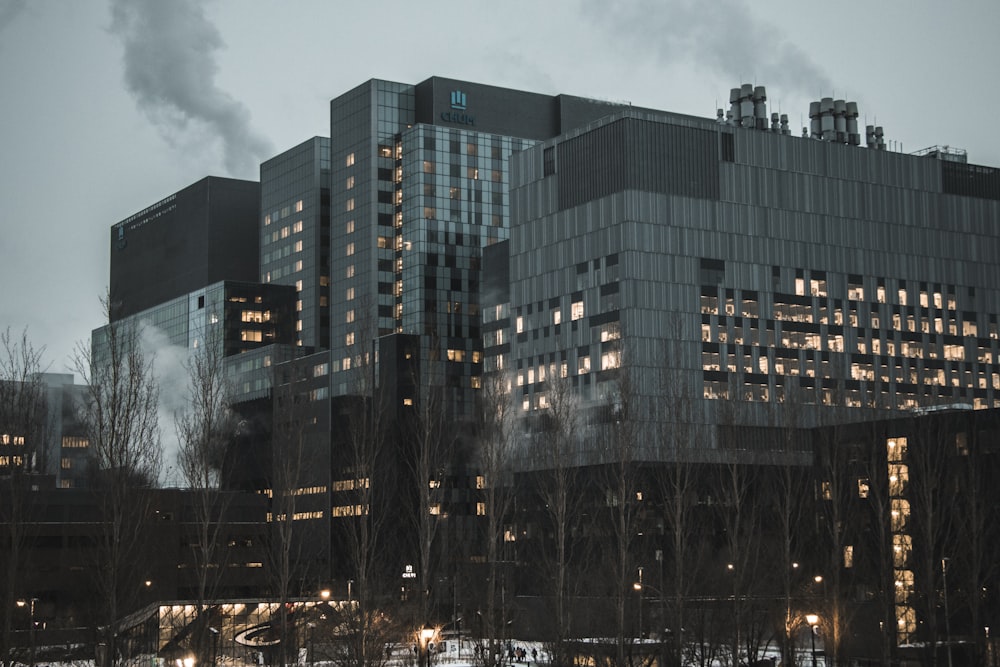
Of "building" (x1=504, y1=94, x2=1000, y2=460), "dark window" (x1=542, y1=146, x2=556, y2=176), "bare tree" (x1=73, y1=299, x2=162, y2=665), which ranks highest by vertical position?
"dark window" (x1=542, y1=146, x2=556, y2=176)

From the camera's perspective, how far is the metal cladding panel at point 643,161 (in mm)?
162875

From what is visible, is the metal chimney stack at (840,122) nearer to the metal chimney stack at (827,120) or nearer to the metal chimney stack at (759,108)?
the metal chimney stack at (827,120)

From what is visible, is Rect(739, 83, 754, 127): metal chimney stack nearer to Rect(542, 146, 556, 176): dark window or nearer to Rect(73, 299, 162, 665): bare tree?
Rect(542, 146, 556, 176): dark window

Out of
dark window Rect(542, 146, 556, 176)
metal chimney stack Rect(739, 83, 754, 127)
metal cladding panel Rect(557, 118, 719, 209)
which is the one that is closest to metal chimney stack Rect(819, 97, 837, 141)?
metal chimney stack Rect(739, 83, 754, 127)

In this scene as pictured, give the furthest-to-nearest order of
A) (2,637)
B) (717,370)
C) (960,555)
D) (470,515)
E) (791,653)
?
(470,515)
(717,370)
(960,555)
(791,653)
(2,637)

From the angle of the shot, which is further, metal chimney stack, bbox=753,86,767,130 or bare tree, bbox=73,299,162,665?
metal chimney stack, bbox=753,86,767,130

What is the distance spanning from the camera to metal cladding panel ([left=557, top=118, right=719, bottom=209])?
534 feet

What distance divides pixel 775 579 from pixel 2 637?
53.7 m

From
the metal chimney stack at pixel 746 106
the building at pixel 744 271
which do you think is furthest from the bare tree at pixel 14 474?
the metal chimney stack at pixel 746 106

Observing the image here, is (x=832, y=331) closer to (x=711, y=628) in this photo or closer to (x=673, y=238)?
(x=673, y=238)

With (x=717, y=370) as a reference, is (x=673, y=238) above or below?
above

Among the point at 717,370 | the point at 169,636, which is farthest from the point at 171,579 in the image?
the point at 717,370

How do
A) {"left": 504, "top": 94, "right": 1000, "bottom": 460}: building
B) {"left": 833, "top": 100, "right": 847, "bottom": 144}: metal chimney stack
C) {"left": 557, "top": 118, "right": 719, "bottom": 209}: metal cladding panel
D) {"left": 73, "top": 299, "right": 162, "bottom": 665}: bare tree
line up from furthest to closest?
{"left": 833, "top": 100, "right": 847, "bottom": 144}: metal chimney stack → {"left": 557, "top": 118, "right": 719, "bottom": 209}: metal cladding panel → {"left": 504, "top": 94, "right": 1000, "bottom": 460}: building → {"left": 73, "top": 299, "right": 162, "bottom": 665}: bare tree

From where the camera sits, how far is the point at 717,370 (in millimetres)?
161750
